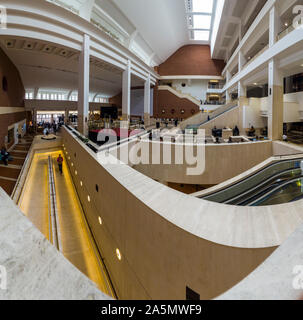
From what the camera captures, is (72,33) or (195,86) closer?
(72,33)

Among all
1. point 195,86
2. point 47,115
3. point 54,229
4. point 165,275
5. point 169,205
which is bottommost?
point 54,229

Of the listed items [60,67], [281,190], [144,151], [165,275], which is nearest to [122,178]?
[165,275]

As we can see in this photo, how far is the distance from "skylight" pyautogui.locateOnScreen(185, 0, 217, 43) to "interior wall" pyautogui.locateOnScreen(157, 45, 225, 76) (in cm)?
205

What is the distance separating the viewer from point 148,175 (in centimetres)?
1175

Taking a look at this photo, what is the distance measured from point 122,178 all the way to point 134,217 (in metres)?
0.95

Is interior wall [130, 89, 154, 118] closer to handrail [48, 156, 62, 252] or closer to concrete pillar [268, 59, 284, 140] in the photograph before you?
concrete pillar [268, 59, 284, 140]

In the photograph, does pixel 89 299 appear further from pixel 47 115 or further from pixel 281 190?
pixel 47 115

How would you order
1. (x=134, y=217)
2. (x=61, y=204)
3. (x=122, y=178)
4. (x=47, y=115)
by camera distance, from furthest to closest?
(x=47, y=115), (x=61, y=204), (x=122, y=178), (x=134, y=217)

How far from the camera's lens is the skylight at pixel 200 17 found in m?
19.8

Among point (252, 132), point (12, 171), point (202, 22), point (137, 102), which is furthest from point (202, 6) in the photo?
point (12, 171)

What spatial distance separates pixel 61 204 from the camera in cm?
922

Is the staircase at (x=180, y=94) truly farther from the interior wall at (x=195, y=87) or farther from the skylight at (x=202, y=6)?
the skylight at (x=202, y=6)

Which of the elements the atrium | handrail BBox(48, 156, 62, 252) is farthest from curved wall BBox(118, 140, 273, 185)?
handrail BBox(48, 156, 62, 252)

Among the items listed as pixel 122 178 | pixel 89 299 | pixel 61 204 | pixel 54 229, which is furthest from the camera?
pixel 61 204
